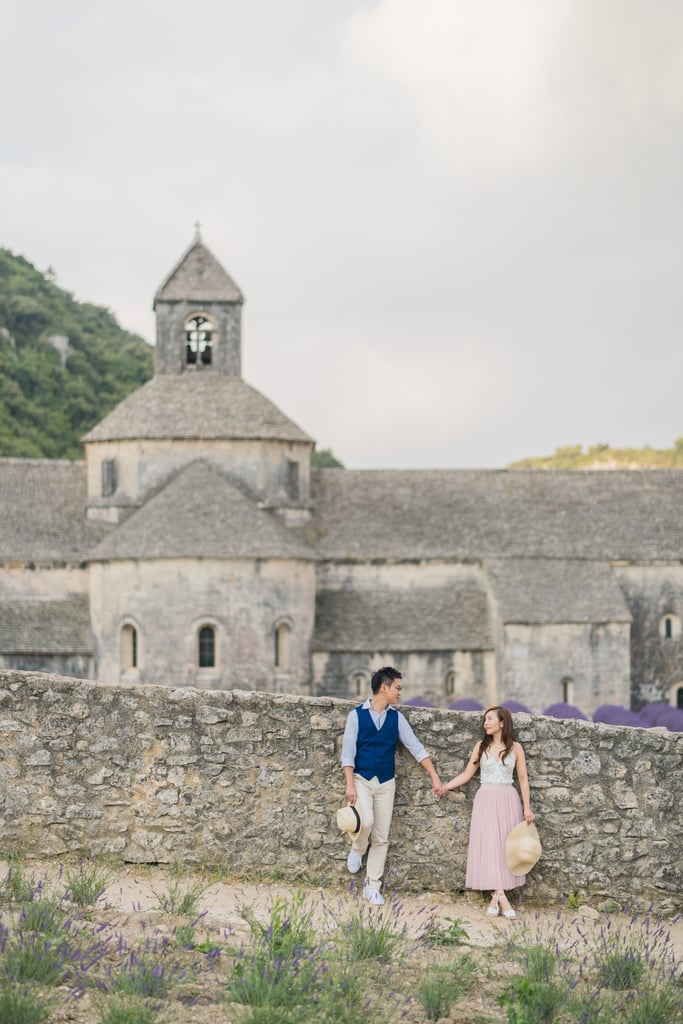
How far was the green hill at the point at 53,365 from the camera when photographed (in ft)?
226

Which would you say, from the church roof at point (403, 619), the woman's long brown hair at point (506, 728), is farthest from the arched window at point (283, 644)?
the woman's long brown hair at point (506, 728)

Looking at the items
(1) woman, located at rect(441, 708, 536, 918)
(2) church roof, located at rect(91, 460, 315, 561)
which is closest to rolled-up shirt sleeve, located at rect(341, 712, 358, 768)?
(1) woman, located at rect(441, 708, 536, 918)

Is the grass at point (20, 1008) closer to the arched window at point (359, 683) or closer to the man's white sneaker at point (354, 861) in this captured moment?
the man's white sneaker at point (354, 861)

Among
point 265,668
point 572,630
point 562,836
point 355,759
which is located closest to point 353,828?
point 355,759

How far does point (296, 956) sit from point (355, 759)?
235cm

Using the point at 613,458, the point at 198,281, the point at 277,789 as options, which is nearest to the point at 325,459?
the point at 613,458

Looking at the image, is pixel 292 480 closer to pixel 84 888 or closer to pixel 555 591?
pixel 555 591

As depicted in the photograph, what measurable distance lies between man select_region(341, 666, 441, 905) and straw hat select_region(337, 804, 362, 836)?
0.07 m

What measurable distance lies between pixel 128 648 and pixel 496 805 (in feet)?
88.5

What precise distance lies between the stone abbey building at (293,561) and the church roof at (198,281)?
2.4 inches

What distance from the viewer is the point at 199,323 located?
4312 cm

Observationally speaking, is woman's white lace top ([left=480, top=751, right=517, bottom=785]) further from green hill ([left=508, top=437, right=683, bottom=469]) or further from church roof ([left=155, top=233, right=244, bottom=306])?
green hill ([left=508, top=437, right=683, bottom=469])

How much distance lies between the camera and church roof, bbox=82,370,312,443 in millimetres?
39781

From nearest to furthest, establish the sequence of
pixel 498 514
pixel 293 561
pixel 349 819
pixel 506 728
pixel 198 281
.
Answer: pixel 349 819 < pixel 506 728 < pixel 293 561 < pixel 498 514 < pixel 198 281
